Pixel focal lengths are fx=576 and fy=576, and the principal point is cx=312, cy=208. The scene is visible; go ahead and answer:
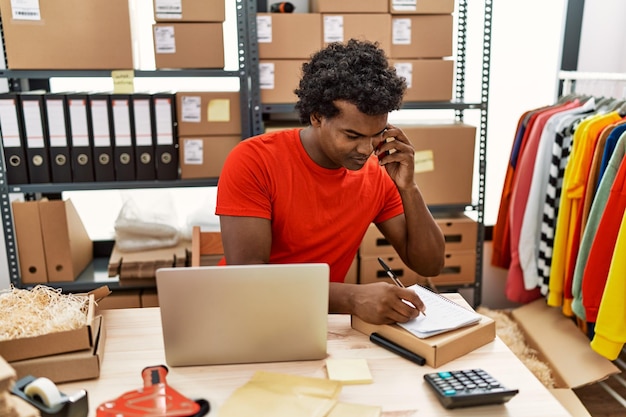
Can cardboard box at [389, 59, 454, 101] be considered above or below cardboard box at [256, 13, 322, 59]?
below

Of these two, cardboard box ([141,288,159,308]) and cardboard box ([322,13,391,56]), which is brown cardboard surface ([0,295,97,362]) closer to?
cardboard box ([141,288,159,308])

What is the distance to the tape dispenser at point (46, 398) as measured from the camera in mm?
873

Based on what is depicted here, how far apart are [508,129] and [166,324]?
7.54 feet

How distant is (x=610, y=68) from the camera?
275cm

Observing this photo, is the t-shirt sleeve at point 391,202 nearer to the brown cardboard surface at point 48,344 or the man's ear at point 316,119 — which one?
the man's ear at point 316,119

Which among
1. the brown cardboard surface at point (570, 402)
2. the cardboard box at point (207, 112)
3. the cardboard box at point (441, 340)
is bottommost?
the brown cardboard surface at point (570, 402)

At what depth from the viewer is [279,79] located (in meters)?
2.29

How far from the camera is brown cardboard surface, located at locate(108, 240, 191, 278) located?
233 centimetres

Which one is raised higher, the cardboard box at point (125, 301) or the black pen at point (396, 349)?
the black pen at point (396, 349)

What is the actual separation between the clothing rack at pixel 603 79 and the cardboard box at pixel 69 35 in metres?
1.89

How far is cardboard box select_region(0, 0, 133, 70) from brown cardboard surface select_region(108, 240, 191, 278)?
2.51ft

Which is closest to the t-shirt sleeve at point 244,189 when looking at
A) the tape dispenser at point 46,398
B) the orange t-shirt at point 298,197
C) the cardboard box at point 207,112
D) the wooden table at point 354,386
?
the orange t-shirt at point 298,197

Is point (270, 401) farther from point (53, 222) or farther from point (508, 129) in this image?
point (508, 129)

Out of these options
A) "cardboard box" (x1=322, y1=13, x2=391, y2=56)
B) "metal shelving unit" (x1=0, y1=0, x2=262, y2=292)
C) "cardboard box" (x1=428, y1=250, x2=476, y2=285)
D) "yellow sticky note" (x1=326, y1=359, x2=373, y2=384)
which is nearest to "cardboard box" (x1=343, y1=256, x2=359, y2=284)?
"cardboard box" (x1=428, y1=250, x2=476, y2=285)
